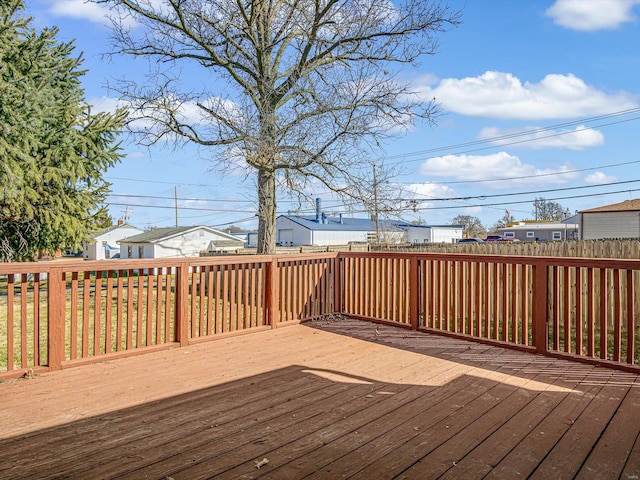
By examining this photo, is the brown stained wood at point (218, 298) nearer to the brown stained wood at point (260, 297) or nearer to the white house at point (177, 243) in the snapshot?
the brown stained wood at point (260, 297)

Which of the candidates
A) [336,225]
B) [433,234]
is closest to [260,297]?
[336,225]

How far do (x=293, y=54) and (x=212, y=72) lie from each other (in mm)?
1793

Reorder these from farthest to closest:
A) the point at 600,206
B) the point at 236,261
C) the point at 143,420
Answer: the point at 600,206 → the point at 236,261 → the point at 143,420

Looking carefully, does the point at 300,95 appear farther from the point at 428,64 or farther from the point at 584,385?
the point at 584,385

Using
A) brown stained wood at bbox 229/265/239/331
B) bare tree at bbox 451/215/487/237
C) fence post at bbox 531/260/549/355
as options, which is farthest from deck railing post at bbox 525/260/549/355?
bare tree at bbox 451/215/487/237

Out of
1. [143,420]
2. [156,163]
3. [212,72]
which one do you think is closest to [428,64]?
[212,72]

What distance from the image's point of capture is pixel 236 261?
15.9 ft

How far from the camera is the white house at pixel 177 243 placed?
26.4 metres

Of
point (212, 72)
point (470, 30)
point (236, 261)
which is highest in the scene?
point (470, 30)

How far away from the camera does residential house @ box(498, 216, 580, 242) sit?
40291 millimetres

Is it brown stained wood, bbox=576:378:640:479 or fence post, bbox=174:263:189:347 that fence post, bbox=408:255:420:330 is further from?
fence post, bbox=174:263:189:347

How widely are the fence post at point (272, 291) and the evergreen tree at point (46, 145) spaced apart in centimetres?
633

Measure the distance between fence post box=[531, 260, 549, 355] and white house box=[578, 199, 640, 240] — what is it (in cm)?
2178

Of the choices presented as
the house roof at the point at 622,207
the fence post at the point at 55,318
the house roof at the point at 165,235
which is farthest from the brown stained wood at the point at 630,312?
the house roof at the point at 165,235
